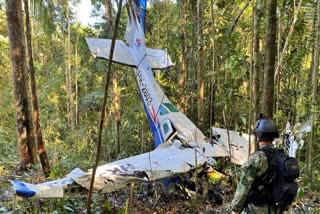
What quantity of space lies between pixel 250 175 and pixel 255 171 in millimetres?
58

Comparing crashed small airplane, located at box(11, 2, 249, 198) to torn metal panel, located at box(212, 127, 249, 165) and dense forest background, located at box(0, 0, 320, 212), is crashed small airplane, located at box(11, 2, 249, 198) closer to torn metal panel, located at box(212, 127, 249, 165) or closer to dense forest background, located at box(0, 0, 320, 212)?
torn metal panel, located at box(212, 127, 249, 165)

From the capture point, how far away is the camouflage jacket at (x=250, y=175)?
307cm

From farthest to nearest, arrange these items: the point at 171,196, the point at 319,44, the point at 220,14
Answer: the point at 220,14 → the point at 171,196 → the point at 319,44

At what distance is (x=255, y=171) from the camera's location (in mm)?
3080

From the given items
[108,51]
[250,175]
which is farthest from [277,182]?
[108,51]

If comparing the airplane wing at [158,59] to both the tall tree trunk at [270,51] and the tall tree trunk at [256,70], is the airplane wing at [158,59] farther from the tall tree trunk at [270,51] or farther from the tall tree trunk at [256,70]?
the tall tree trunk at [270,51]

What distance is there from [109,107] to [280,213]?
16.0 meters

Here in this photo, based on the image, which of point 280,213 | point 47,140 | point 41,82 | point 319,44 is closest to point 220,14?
point 319,44

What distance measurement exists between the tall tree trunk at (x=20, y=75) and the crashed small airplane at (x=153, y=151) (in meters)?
2.10

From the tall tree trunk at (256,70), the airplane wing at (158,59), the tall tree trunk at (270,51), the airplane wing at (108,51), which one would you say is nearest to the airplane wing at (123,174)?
the tall tree trunk at (256,70)

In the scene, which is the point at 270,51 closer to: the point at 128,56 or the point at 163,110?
the point at 163,110

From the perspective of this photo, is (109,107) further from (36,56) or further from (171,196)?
(171,196)

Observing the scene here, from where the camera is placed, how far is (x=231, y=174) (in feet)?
22.8

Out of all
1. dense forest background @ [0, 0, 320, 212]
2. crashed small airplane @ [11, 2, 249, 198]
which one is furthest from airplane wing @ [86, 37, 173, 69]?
dense forest background @ [0, 0, 320, 212]
